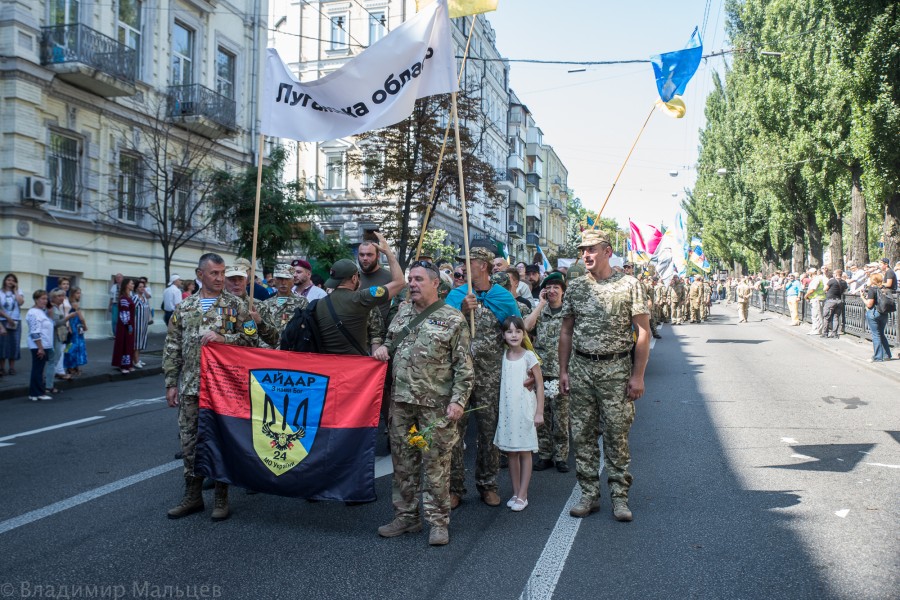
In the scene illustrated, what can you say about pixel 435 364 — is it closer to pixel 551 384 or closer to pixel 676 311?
pixel 551 384

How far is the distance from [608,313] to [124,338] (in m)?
11.6

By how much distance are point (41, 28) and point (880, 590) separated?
19728 mm

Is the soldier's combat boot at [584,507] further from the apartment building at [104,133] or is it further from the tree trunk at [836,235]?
the tree trunk at [836,235]

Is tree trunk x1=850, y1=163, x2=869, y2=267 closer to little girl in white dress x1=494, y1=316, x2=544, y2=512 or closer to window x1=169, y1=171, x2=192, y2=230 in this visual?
window x1=169, y1=171, x2=192, y2=230

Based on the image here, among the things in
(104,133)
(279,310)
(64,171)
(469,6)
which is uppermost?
(104,133)

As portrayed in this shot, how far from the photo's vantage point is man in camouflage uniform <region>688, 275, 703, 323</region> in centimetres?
2948

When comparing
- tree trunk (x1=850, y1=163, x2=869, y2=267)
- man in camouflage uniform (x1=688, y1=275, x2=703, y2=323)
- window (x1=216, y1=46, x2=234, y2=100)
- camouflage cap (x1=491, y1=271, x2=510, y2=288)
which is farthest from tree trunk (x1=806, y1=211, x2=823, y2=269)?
camouflage cap (x1=491, y1=271, x2=510, y2=288)

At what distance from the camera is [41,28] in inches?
701

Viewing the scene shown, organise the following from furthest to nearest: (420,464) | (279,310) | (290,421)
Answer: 1. (279,310)
2. (290,421)
3. (420,464)

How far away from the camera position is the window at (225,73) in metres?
25.5

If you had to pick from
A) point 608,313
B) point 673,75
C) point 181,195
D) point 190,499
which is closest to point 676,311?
point 181,195

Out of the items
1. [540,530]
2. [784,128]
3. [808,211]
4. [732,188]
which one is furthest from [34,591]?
[732,188]

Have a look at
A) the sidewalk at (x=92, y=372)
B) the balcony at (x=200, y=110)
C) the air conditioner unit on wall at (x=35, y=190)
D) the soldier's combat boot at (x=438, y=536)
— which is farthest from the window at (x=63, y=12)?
the soldier's combat boot at (x=438, y=536)

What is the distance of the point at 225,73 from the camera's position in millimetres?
26094
